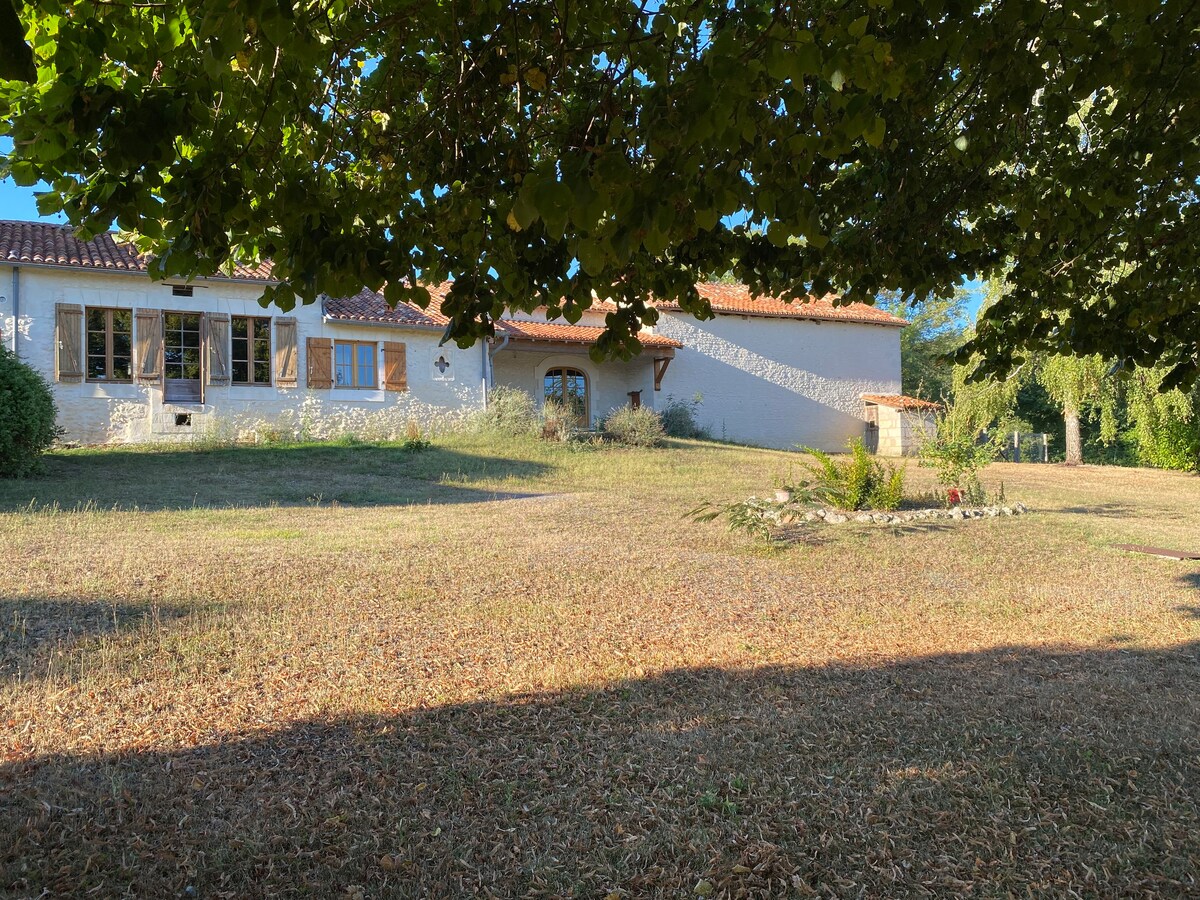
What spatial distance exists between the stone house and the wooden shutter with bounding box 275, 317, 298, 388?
0.10 feet

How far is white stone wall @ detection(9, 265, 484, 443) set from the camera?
48.4 feet

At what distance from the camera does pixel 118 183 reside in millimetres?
1947

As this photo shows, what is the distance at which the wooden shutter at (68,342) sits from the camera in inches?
581

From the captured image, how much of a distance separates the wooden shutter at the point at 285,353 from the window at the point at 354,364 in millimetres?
923

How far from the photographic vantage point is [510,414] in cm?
1797

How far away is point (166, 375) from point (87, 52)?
16.0 meters

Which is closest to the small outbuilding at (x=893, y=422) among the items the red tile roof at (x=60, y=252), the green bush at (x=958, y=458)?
the green bush at (x=958, y=458)

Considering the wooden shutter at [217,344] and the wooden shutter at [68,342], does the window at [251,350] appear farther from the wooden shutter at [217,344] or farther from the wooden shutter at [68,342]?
the wooden shutter at [68,342]

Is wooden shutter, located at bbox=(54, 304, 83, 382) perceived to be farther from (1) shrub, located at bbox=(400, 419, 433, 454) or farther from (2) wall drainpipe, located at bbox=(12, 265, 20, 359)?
(1) shrub, located at bbox=(400, 419, 433, 454)

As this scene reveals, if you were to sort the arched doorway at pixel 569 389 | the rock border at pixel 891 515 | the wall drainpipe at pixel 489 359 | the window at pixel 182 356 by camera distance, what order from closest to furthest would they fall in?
the rock border at pixel 891 515
the window at pixel 182 356
the wall drainpipe at pixel 489 359
the arched doorway at pixel 569 389

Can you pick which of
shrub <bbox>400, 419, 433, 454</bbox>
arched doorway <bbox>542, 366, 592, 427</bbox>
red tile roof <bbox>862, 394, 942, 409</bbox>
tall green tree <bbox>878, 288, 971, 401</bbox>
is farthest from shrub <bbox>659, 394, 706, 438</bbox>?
tall green tree <bbox>878, 288, 971, 401</bbox>

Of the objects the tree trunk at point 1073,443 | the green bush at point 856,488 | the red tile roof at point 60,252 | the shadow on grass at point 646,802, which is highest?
the red tile roof at point 60,252

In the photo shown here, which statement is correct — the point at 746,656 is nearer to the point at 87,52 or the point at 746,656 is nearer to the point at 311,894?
the point at 311,894

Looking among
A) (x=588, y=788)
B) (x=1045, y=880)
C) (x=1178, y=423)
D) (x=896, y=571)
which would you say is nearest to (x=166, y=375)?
(x=896, y=571)
